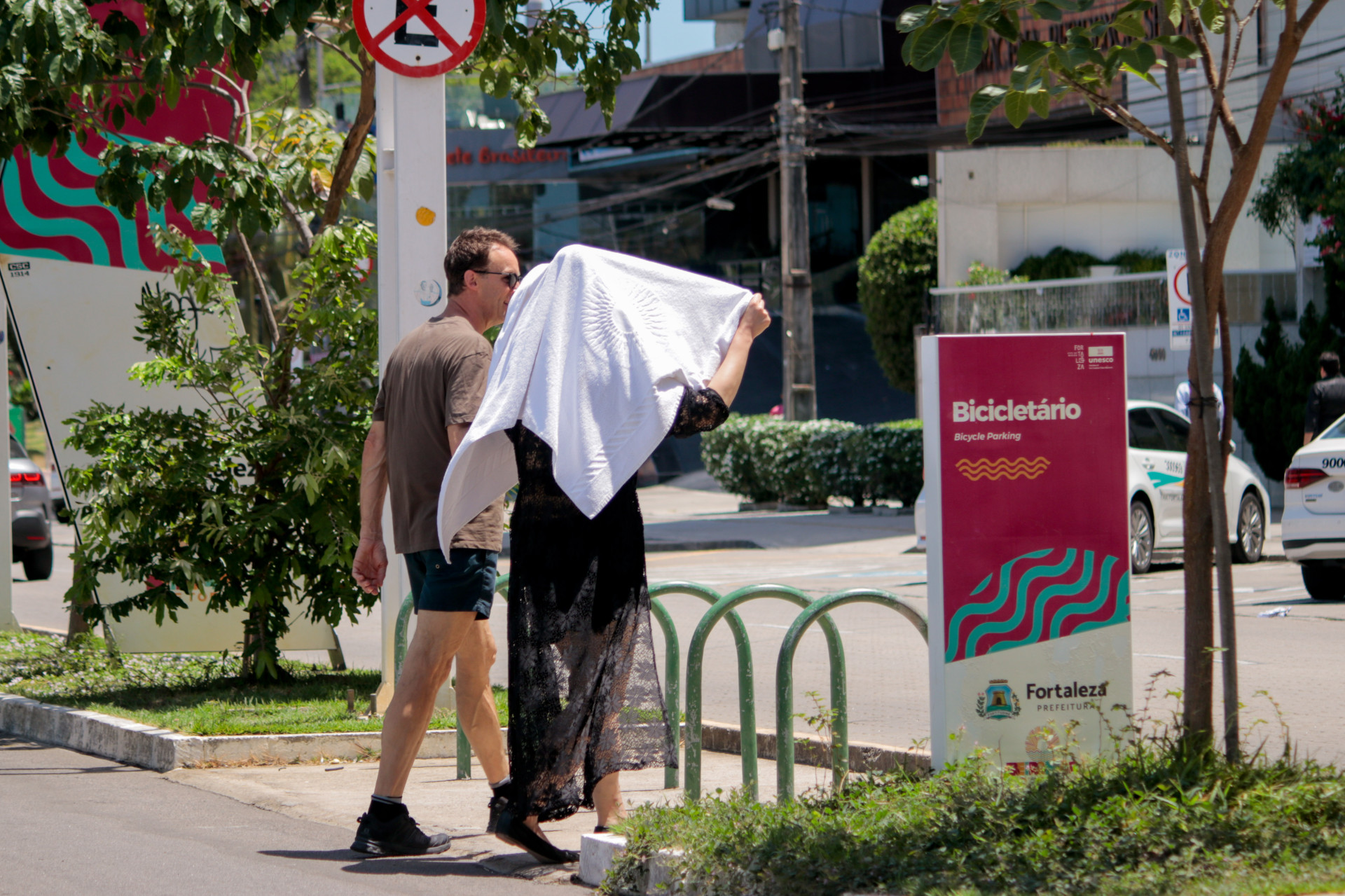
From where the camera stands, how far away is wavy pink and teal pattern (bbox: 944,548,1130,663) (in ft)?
16.2

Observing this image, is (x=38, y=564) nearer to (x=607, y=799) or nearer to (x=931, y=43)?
(x=607, y=799)

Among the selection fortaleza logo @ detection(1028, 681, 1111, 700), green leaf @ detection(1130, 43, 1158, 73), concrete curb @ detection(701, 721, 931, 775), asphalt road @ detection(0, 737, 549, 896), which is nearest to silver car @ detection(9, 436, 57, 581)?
asphalt road @ detection(0, 737, 549, 896)

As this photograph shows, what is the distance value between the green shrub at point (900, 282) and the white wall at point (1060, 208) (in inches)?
96.0

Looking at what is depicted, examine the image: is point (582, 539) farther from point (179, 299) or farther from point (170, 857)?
point (179, 299)

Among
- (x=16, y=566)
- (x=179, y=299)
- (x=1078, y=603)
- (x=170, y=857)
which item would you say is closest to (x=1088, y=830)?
(x=1078, y=603)

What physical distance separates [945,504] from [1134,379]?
63.6 ft

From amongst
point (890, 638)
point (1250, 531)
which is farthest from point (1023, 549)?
point (1250, 531)

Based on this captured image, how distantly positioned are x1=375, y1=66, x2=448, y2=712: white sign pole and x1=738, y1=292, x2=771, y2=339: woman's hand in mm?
2754

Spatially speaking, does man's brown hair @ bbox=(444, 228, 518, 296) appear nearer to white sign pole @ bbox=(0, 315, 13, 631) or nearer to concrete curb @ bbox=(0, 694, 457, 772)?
concrete curb @ bbox=(0, 694, 457, 772)

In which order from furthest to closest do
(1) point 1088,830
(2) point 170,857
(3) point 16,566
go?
(3) point 16,566 → (2) point 170,857 → (1) point 1088,830

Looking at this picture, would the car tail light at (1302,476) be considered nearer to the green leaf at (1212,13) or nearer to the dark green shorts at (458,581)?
the green leaf at (1212,13)

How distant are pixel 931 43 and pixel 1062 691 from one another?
2043mm

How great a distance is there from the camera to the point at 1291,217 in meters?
22.4

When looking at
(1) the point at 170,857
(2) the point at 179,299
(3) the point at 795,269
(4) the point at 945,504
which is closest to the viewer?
(4) the point at 945,504
